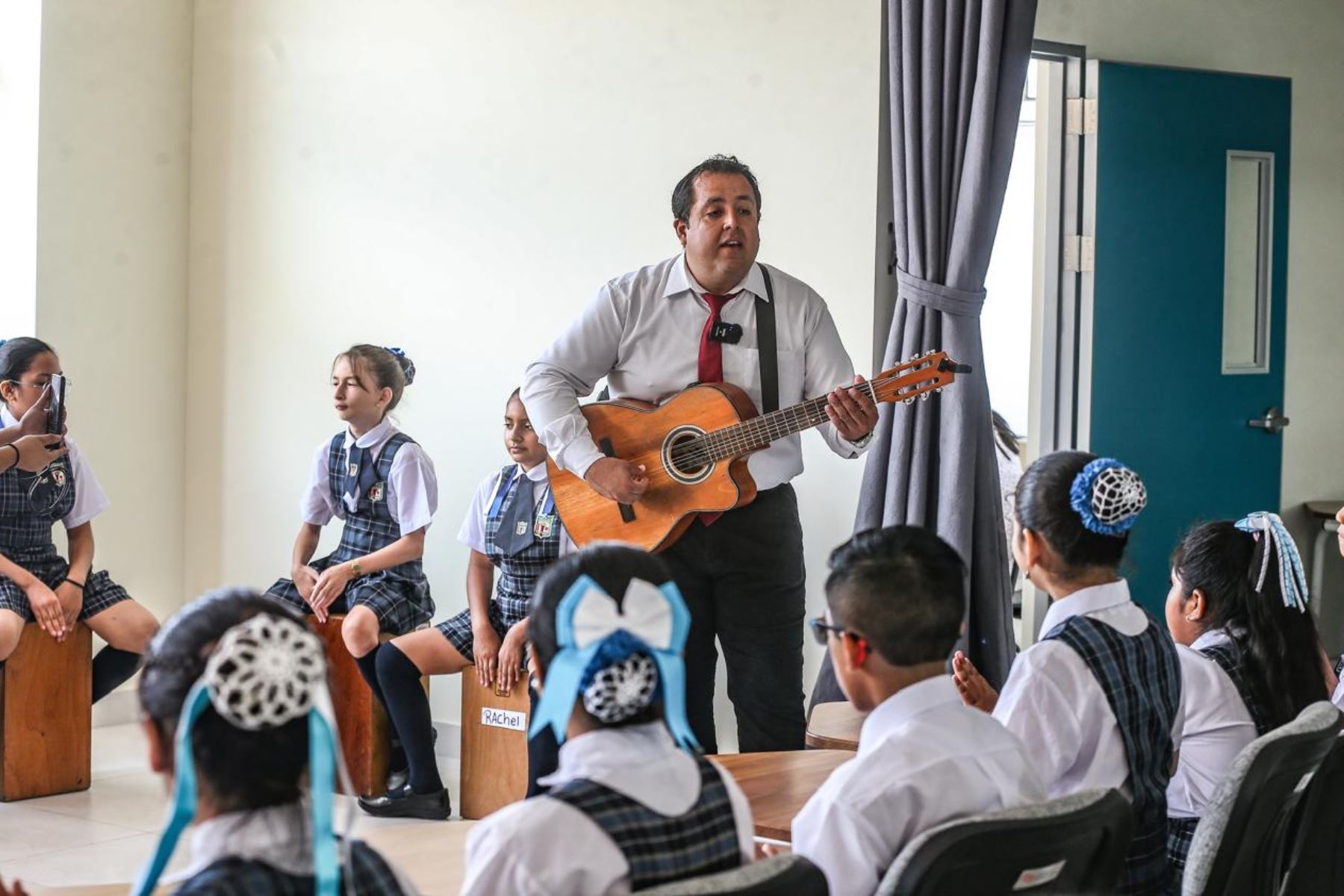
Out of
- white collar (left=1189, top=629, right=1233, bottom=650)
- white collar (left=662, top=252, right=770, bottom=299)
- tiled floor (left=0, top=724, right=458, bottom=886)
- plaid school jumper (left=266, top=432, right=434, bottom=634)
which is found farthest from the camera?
plaid school jumper (left=266, top=432, right=434, bottom=634)

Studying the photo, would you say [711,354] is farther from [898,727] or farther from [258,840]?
[258,840]

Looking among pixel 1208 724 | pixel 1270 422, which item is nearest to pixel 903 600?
pixel 1208 724

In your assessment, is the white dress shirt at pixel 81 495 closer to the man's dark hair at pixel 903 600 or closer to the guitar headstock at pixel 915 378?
the guitar headstock at pixel 915 378

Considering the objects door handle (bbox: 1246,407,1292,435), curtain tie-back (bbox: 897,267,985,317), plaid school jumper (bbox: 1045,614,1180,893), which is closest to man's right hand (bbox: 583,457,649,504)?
curtain tie-back (bbox: 897,267,985,317)

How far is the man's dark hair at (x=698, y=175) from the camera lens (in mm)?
3615

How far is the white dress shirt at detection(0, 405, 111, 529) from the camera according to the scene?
491 cm

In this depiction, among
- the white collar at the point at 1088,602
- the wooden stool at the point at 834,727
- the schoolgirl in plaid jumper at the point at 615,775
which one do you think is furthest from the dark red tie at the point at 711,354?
the schoolgirl in plaid jumper at the point at 615,775

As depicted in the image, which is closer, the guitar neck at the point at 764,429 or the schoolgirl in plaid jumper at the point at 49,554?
the guitar neck at the point at 764,429

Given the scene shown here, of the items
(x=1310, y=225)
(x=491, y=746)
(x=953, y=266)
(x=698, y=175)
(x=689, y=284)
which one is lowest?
(x=491, y=746)

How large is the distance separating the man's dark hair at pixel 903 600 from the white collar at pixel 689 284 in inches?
66.6

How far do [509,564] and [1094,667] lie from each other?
8.22 ft

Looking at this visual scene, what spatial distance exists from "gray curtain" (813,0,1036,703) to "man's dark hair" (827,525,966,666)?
7.31 feet

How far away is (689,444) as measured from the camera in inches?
141

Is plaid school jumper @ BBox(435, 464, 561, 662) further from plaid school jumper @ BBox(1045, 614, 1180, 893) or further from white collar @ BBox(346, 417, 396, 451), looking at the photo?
plaid school jumper @ BBox(1045, 614, 1180, 893)
